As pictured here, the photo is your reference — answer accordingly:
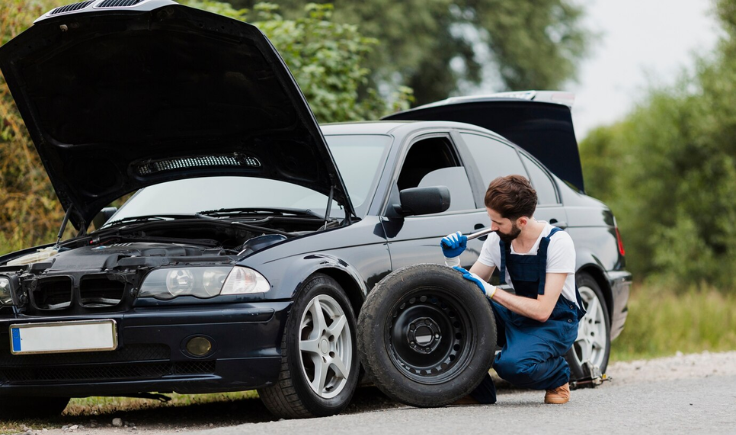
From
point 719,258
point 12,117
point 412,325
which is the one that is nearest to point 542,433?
point 412,325

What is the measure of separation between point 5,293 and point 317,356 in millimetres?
1687

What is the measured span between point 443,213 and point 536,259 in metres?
0.96

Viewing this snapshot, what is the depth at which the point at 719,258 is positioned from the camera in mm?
23219

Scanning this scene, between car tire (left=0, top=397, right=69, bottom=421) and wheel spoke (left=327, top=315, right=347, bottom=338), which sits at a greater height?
wheel spoke (left=327, top=315, right=347, bottom=338)

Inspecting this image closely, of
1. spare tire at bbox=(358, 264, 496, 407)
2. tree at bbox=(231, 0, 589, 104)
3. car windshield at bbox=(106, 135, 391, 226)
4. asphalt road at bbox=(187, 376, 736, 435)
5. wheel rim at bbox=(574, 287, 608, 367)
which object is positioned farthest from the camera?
tree at bbox=(231, 0, 589, 104)

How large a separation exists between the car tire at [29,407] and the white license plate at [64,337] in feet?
2.53

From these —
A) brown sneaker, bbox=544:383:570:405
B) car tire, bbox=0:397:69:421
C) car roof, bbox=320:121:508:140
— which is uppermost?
car roof, bbox=320:121:508:140

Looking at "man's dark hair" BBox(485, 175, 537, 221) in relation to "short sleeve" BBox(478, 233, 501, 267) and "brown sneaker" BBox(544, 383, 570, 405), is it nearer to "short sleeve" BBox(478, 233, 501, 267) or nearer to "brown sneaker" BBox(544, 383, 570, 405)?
"short sleeve" BBox(478, 233, 501, 267)

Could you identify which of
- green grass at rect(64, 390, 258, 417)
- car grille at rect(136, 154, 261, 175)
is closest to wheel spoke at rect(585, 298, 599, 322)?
green grass at rect(64, 390, 258, 417)

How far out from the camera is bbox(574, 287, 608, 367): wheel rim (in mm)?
7543

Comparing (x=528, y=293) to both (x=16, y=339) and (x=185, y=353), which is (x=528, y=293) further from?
(x=16, y=339)

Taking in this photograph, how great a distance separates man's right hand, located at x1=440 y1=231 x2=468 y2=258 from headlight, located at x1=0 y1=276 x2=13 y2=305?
2.33 meters

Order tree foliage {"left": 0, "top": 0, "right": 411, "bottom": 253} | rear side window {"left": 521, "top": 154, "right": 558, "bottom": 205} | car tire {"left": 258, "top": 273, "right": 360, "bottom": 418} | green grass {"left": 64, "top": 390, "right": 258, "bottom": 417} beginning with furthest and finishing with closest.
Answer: tree foliage {"left": 0, "top": 0, "right": 411, "bottom": 253}
rear side window {"left": 521, "top": 154, "right": 558, "bottom": 205}
green grass {"left": 64, "top": 390, "right": 258, "bottom": 417}
car tire {"left": 258, "top": 273, "right": 360, "bottom": 418}

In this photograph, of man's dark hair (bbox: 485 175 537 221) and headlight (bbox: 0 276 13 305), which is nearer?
headlight (bbox: 0 276 13 305)
